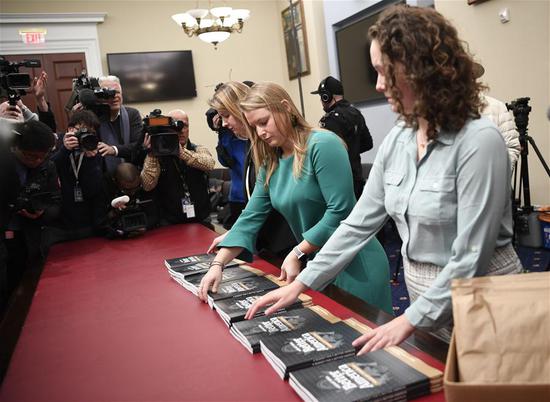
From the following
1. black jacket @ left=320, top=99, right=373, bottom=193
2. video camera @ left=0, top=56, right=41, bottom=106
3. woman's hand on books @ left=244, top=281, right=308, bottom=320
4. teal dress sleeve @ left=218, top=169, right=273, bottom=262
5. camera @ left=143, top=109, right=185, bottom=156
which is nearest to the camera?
woman's hand on books @ left=244, top=281, right=308, bottom=320

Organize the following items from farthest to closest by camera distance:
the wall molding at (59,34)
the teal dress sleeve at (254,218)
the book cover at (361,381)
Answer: the wall molding at (59,34), the teal dress sleeve at (254,218), the book cover at (361,381)

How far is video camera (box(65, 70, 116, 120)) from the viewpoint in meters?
3.02

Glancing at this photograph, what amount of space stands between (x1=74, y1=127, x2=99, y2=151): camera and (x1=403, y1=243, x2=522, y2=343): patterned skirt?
2.05 meters

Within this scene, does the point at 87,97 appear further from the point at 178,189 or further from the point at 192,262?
the point at 192,262

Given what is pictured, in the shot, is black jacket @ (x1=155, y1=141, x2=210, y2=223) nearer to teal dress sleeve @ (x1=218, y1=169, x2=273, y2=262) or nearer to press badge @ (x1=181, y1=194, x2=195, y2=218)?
press badge @ (x1=181, y1=194, x2=195, y2=218)

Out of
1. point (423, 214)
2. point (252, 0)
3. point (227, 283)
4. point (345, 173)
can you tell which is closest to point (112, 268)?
point (227, 283)

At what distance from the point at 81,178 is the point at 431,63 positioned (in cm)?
236

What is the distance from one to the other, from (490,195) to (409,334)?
1.00ft

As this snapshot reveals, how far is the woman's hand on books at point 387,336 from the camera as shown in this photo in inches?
39.8

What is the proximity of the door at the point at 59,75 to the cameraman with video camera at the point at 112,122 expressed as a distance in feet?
14.3

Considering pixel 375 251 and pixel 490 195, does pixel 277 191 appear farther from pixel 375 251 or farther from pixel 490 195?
pixel 490 195

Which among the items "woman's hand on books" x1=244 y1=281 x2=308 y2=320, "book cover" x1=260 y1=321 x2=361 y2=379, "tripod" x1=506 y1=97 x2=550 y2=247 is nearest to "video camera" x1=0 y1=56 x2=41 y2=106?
"woman's hand on books" x1=244 y1=281 x2=308 y2=320

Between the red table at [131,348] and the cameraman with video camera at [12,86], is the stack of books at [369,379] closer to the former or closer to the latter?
the red table at [131,348]

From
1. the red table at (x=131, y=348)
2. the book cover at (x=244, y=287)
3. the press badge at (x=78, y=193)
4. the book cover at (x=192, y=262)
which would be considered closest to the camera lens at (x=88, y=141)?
the press badge at (x=78, y=193)
